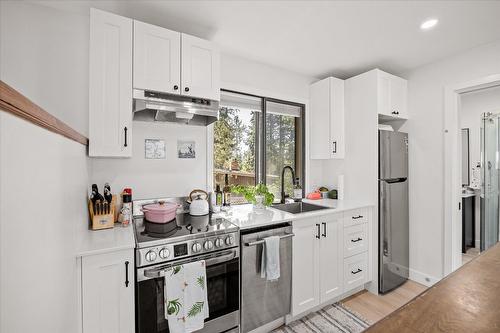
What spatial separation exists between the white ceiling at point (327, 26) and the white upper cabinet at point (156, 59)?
187 mm

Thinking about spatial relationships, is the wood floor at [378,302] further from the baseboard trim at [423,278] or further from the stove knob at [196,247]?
the stove knob at [196,247]

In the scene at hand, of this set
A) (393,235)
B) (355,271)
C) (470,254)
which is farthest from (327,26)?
(470,254)

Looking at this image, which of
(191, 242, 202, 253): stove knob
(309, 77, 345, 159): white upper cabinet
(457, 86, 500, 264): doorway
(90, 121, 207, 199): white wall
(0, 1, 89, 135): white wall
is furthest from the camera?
(457, 86, 500, 264): doorway

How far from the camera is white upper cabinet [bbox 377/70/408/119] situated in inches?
102

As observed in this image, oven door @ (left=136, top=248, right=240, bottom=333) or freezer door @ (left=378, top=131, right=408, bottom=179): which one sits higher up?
freezer door @ (left=378, top=131, right=408, bottom=179)

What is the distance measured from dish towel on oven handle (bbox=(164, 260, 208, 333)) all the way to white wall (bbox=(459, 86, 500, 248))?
13.0 ft

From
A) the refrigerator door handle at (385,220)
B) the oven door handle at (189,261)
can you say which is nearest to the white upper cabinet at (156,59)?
the oven door handle at (189,261)

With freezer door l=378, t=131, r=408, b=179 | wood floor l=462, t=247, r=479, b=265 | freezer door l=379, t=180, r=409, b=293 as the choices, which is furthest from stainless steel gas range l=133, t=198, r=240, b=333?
wood floor l=462, t=247, r=479, b=265

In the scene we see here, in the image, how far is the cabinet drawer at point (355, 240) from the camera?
7.81 ft

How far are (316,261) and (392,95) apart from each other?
6.91 feet

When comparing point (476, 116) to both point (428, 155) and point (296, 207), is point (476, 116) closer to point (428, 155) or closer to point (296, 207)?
point (428, 155)

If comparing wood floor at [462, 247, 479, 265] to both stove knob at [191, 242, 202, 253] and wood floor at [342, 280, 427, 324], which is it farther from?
stove knob at [191, 242, 202, 253]

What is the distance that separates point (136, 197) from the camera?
6.78 ft

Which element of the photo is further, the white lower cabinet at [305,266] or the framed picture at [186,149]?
the framed picture at [186,149]
